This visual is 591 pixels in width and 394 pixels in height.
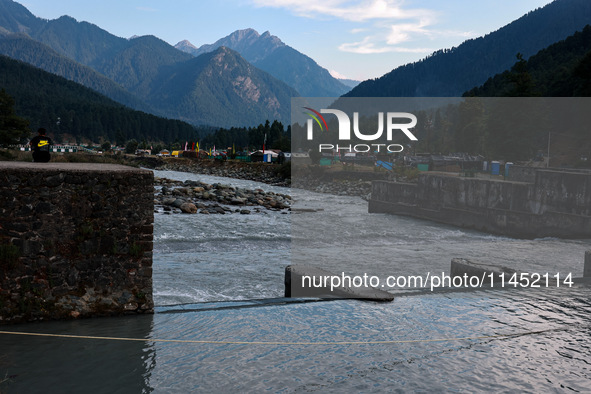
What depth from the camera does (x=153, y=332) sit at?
29.1 ft

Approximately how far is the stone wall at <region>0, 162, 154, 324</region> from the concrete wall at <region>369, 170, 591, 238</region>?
85.7 feet

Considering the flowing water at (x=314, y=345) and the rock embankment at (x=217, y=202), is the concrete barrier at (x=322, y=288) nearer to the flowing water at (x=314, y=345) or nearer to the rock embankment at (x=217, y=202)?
the flowing water at (x=314, y=345)

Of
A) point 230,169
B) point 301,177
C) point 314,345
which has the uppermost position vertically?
point 314,345

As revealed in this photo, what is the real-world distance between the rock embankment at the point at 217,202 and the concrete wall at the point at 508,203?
34.9 feet

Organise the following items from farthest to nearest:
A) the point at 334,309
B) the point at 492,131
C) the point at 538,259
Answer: the point at 492,131 → the point at 538,259 → the point at 334,309

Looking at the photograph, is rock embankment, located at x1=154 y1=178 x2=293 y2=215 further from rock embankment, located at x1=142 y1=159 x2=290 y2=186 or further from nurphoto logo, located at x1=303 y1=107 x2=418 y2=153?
rock embankment, located at x1=142 y1=159 x2=290 y2=186

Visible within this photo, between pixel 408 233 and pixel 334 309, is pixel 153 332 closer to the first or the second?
pixel 334 309

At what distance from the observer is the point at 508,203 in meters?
32.9

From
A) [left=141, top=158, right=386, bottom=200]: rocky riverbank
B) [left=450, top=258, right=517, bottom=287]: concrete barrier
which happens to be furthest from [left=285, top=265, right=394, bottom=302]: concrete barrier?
[left=141, top=158, right=386, bottom=200]: rocky riverbank

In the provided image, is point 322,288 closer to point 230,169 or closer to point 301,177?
point 301,177

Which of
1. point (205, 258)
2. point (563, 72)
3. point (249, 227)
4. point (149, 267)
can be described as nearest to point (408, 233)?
point (249, 227)

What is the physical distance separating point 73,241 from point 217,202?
35.5 m

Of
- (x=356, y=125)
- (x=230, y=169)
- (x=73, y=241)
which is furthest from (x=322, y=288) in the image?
(x=230, y=169)

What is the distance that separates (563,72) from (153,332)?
85637 mm
